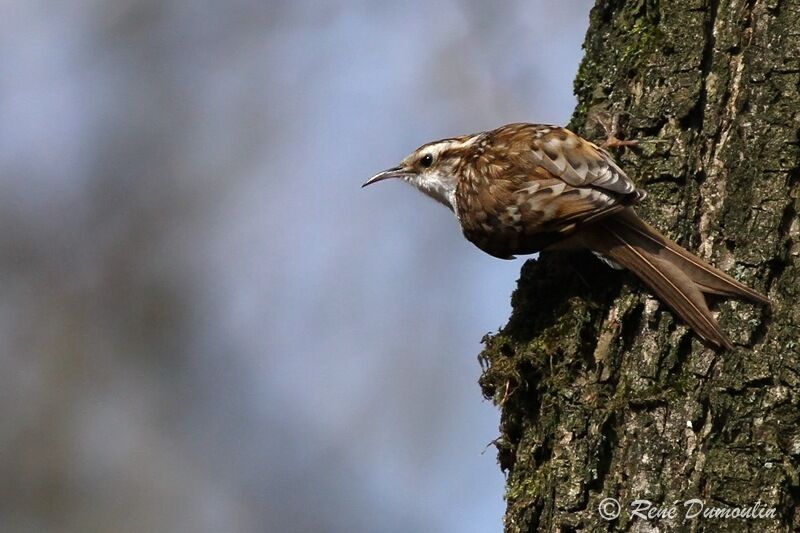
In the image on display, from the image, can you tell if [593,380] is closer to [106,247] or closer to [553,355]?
[553,355]

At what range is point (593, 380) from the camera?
2.81m

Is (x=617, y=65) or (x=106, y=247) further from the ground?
(x=106, y=247)

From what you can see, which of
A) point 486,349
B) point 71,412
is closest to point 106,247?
point 71,412

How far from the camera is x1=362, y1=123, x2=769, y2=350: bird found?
273cm

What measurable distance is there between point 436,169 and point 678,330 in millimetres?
1612

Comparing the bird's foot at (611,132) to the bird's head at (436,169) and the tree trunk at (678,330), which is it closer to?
the tree trunk at (678,330)

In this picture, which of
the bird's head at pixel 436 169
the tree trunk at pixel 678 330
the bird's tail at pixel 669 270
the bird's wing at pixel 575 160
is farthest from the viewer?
the bird's head at pixel 436 169

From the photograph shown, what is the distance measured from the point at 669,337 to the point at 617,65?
0.88m

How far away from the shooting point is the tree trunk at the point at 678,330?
2.57m

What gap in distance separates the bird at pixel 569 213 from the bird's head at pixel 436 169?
0.18 ft

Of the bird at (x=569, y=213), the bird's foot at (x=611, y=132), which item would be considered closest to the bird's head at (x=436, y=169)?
the bird at (x=569, y=213)

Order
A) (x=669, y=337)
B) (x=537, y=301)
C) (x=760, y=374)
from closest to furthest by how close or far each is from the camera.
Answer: (x=760, y=374) → (x=669, y=337) → (x=537, y=301)

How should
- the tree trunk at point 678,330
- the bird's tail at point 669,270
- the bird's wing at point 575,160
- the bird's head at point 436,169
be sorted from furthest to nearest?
the bird's head at point 436,169 < the bird's wing at point 575,160 < the bird's tail at point 669,270 < the tree trunk at point 678,330

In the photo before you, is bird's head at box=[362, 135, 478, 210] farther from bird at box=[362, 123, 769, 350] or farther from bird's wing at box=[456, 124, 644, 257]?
bird's wing at box=[456, 124, 644, 257]
